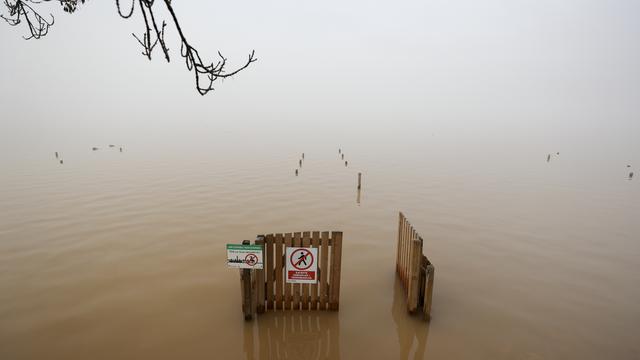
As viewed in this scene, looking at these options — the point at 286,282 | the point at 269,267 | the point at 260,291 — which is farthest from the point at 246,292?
the point at 286,282

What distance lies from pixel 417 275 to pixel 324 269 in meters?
1.83

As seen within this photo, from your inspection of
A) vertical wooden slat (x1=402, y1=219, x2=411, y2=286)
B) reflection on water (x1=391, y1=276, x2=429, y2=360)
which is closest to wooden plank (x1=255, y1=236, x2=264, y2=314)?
reflection on water (x1=391, y1=276, x2=429, y2=360)

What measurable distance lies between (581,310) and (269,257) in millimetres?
6834

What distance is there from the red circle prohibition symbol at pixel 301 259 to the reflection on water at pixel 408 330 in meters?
2.23

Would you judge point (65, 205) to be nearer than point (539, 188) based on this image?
Yes

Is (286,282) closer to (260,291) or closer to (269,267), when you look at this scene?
(269,267)

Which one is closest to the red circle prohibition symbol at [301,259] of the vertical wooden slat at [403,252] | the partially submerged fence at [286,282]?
the partially submerged fence at [286,282]

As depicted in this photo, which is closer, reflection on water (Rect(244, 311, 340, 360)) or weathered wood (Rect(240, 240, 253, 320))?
reflection on water (Rect(244, 311, 340, 360))

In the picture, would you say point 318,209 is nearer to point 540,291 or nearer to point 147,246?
point 147,246

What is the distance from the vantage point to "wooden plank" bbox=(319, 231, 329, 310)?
6016 mm

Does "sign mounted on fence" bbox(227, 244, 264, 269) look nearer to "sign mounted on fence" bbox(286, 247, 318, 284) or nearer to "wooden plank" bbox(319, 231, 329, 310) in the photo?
"sign mounted on fence" bbox(286, 247, 318, 284)

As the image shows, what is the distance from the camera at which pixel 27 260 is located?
894 centimetres

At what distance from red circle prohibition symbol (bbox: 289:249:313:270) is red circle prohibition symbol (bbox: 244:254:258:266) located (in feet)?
2.19

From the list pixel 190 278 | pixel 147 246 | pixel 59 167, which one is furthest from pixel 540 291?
pixel 59 167
